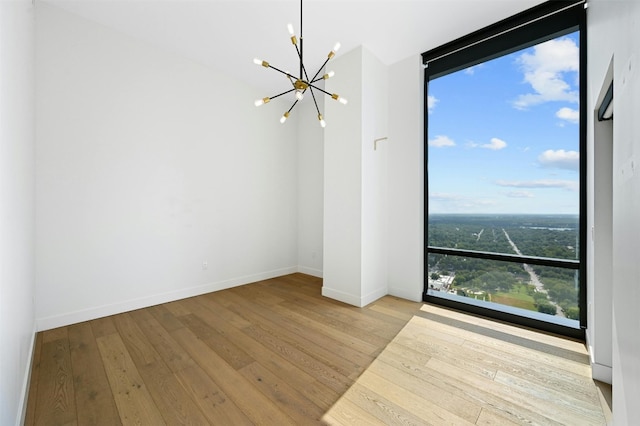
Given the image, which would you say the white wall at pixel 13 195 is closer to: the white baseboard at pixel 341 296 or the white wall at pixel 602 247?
the white baseboard at pixel 341 296

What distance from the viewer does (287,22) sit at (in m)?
2.83

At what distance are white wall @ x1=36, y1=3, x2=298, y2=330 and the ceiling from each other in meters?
0.31

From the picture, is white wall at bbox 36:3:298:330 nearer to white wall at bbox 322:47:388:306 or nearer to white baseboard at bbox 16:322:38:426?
white baseboard at bbox 16:322:38:426

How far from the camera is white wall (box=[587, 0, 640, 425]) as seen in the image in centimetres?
88

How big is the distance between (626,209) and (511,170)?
2012mm

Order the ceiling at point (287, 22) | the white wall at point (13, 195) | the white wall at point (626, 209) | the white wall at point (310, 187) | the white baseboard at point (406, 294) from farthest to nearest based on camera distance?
the white wall at point (310, 187) < the white baseboard at point (406, 294) < the ceiling at point (287, 22) < the white wall at point (13, 195) < the white wall at point (626, 209)

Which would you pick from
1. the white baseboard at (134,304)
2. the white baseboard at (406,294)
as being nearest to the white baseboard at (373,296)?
the white baseboard at (406,294)

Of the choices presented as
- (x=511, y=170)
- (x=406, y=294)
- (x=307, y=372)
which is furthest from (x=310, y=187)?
(x=307, y=372)

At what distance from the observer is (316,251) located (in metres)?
4.72

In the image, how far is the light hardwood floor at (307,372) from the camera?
154 centimetres

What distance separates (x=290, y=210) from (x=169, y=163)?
2227 mm

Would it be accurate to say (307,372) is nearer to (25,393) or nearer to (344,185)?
(25,393)

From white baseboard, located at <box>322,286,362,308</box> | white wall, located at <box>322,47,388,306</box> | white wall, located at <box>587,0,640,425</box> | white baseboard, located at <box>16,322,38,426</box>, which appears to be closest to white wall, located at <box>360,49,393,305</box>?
white wall, located at <box>322,47,388,306</box>

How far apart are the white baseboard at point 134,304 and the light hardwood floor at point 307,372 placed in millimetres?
110
